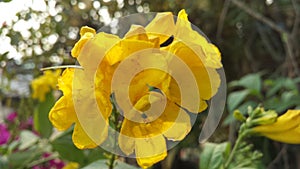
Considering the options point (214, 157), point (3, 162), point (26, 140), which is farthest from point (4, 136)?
point (214, 157)

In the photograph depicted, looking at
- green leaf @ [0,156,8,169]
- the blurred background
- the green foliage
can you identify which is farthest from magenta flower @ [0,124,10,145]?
the green foliage

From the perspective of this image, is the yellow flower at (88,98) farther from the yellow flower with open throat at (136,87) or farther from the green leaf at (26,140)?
the green leaf at (26,140)

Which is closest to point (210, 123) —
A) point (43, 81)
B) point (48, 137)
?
point (48, 137)

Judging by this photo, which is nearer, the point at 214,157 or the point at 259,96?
the point at 214,157

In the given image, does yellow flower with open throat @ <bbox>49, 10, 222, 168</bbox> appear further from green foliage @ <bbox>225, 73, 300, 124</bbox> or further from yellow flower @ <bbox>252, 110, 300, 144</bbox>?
green foliage @ <bbox>225, 73, 300, 124</bbox>

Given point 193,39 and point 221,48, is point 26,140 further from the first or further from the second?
point 221,48
